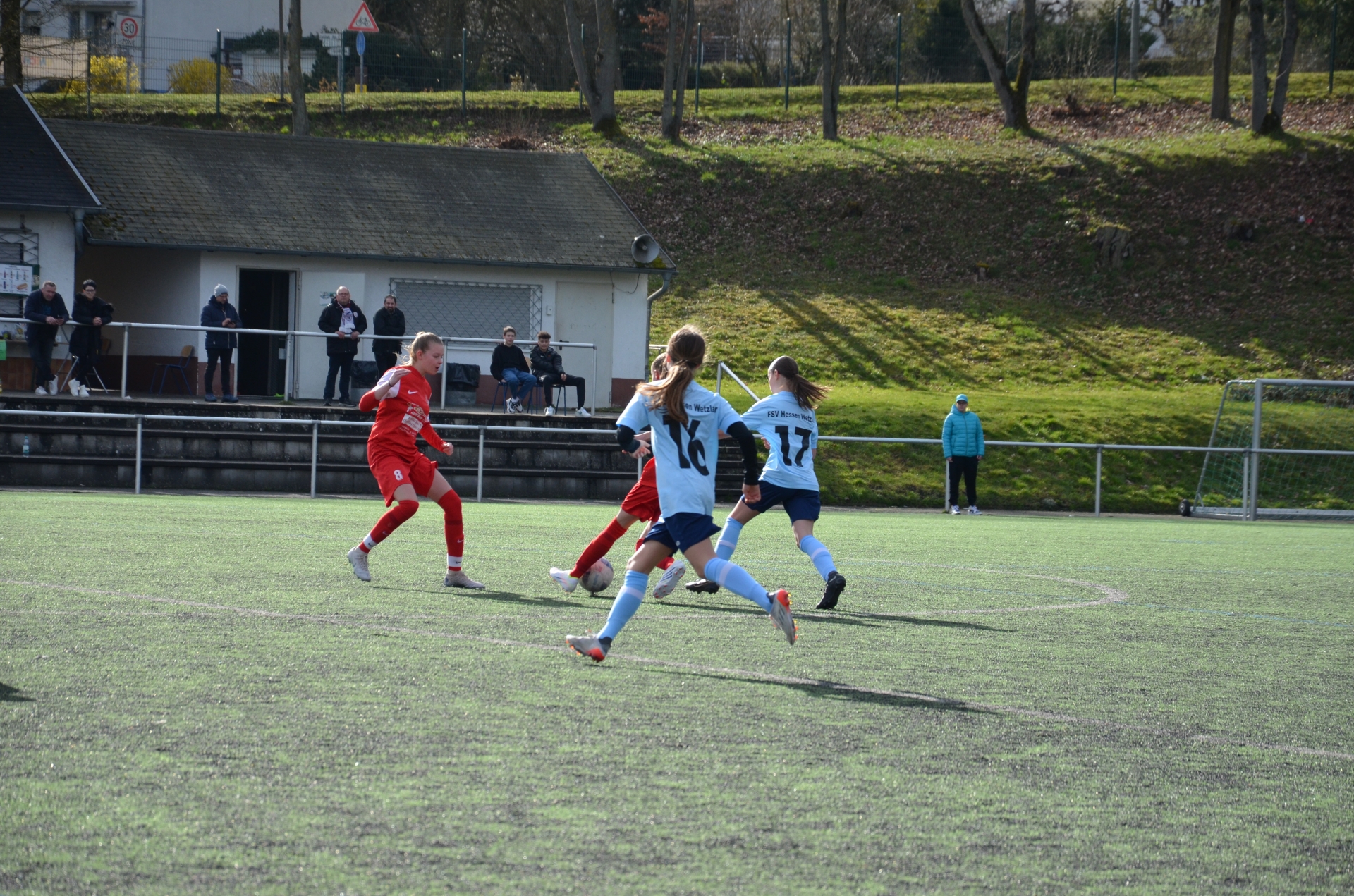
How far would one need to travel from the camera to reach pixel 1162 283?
34594 mm

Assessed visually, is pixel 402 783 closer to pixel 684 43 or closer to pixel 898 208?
pixel 898 208

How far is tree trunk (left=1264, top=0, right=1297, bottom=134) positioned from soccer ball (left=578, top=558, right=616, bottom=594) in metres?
36.4

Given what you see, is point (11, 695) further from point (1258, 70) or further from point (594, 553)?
point (1258, 70)

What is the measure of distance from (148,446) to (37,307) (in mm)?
3101

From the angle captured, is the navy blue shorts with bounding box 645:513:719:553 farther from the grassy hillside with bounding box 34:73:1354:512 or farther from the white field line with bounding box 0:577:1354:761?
the grassy hillside with bounding box 34:73:1354:512

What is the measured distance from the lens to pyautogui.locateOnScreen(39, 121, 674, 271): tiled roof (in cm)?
2561

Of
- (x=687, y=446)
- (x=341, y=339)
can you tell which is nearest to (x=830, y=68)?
(x=341, y=339)

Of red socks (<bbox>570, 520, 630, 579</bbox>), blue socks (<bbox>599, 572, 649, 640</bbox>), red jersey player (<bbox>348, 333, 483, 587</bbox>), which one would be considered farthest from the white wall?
blue socks (<bbox>599, 572, 649, 640</bbox>)

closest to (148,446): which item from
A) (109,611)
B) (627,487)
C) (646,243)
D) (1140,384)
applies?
(627,487)

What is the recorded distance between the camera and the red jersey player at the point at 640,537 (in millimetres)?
8539

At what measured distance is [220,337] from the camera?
22.4m

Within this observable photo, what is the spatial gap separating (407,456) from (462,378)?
→ 50.1ft

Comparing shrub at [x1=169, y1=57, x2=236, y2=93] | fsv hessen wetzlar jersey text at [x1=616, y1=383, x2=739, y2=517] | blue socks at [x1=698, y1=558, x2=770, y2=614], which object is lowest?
blue socks at [x1=698, y1=558, x2=770, y2=614]

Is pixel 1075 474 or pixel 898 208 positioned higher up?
pixel 898 208
